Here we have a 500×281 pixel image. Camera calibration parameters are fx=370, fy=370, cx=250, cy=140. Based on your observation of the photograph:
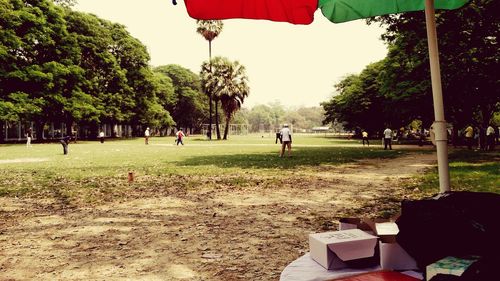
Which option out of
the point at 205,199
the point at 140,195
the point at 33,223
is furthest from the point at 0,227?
the point at 205,199

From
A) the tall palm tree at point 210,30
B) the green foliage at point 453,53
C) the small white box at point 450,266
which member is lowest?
the small white box at point 450,266

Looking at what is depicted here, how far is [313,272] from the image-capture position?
201cm

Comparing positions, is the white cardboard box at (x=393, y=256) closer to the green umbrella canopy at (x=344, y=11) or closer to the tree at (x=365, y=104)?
the green umbrella canopy at (x=344, y=11)

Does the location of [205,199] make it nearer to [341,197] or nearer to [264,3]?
[341,197]

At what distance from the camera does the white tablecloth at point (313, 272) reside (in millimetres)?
1939

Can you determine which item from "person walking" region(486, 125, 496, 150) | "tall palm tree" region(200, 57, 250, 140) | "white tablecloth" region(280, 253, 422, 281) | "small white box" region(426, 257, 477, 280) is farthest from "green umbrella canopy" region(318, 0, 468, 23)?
"tall palm tree" region(200, 57, 250, 140)

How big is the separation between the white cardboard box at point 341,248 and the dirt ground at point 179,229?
2246 millimetres

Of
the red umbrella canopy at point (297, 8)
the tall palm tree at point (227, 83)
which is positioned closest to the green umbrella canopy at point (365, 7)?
the red umbrella canopy at point (297, 8)

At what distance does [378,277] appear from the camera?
1.92 meters

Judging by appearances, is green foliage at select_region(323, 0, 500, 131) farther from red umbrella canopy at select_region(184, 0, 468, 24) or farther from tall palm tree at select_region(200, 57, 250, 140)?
tall palm tree at select_region(200, 57, 250, 140)

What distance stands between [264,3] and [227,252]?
3.43 metres

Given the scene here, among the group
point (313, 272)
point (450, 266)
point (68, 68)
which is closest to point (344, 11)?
point (313, 272)

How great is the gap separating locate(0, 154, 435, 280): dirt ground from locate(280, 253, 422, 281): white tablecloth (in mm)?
2172

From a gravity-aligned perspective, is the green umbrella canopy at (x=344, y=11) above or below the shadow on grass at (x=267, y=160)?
above
